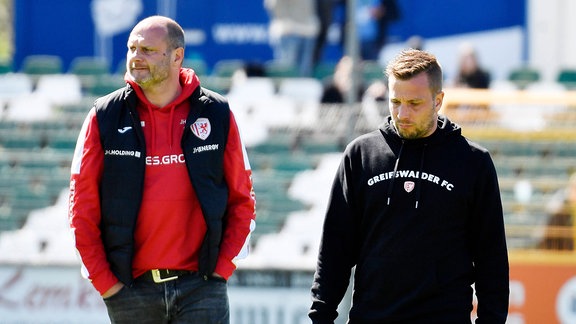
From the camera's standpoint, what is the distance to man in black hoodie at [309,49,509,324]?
4.20m

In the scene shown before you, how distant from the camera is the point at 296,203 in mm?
10367

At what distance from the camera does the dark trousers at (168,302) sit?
4.68 m

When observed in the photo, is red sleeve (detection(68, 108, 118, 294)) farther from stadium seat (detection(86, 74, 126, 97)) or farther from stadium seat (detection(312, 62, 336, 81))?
stadium seat (detection(312, 62, 336, 81))

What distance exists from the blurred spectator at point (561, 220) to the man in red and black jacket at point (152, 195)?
4.59 meters

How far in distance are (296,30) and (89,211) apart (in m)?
9.34

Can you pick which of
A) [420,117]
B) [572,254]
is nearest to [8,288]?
[572,254]

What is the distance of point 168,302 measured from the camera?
467 centimetres

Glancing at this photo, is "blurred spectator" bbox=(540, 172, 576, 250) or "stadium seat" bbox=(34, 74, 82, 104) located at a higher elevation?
"stadium seat" bbox=(34, 74, 82, 104)

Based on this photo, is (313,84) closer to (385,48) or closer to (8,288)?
(385,48)

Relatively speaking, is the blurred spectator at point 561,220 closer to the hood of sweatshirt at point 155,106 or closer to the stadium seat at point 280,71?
the hood of sweatshirt at point 155,106

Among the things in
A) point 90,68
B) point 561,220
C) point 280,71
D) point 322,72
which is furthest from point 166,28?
point 90,68

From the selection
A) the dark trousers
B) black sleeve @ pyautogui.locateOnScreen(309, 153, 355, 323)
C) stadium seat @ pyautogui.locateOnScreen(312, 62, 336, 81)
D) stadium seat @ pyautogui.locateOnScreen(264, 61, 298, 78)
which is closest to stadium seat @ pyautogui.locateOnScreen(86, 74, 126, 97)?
stadium seat @ pyautogui.locateOnScreen(264, 61, 298, 78)

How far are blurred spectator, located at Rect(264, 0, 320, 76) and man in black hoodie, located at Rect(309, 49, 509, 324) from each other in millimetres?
9369

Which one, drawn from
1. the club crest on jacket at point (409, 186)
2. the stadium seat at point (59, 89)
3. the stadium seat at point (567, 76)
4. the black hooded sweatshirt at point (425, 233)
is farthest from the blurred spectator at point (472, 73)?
the club crest on jacket at point (409, 186)
